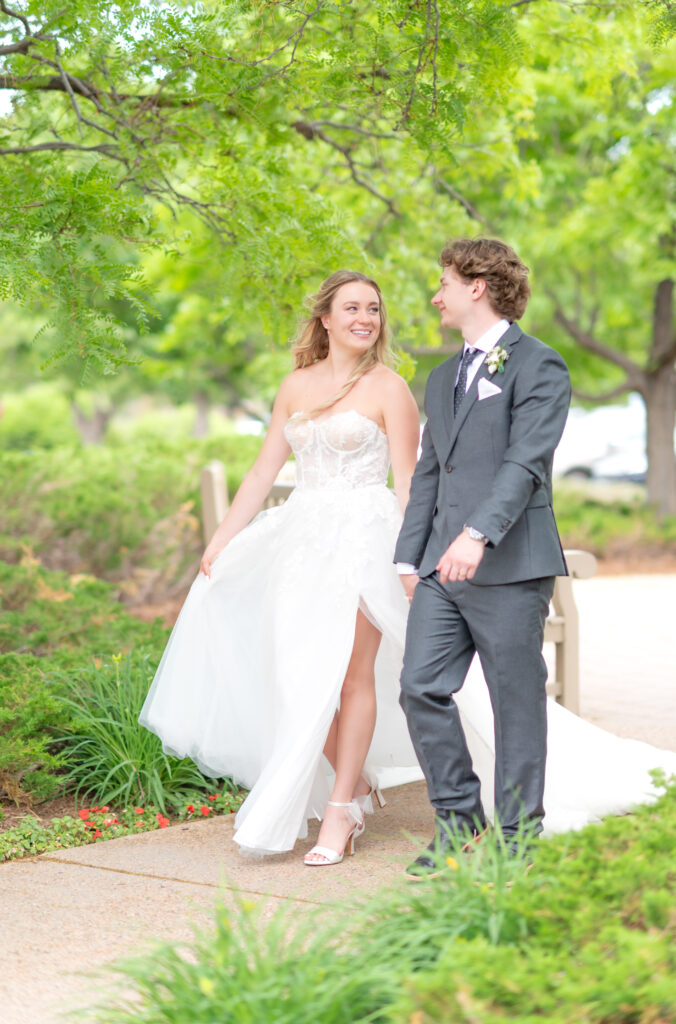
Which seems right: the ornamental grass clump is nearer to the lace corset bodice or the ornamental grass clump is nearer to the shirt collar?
the lace corset bodice

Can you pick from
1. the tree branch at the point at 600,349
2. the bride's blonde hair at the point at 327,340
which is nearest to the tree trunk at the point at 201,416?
the tree branch at the point at 600,349

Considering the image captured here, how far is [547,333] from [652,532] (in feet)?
12.3

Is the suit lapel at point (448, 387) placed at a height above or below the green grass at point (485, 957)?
above

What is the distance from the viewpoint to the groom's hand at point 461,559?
3.53 m

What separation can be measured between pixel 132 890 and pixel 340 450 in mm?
1824

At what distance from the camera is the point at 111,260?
4.71 metres

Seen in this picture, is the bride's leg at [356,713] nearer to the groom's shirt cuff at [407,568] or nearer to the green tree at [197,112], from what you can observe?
the groom's shirt cuff at [407,568]

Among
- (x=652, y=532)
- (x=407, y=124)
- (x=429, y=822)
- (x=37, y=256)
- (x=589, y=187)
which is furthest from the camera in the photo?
(x=652, y=532)

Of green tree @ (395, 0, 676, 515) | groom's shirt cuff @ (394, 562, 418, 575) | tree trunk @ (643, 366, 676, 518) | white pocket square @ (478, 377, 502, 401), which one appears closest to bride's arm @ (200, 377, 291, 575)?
groom's shirt cuff @ (394, 562, 418, 575)

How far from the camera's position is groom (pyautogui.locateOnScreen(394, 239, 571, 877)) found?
147 inches

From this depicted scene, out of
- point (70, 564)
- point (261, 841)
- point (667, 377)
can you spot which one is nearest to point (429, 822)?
point (261, 841)

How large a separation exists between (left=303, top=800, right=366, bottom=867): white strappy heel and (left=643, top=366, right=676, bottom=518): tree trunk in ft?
43.3

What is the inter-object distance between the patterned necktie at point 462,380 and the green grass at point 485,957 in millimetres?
1623

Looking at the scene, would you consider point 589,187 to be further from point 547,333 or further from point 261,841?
point 261,841
